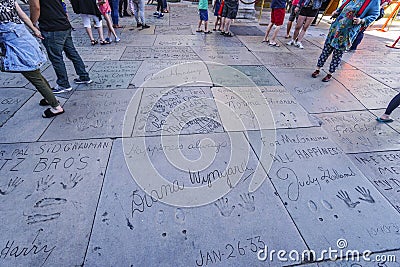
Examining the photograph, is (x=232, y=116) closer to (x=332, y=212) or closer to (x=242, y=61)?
(x=332, y=212)

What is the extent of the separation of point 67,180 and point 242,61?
4587 mm

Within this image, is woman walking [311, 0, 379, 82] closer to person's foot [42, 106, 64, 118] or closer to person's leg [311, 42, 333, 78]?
person's leg [311, 42, 333, 78]

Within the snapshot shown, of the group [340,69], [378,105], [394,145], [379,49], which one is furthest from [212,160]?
[379,49]

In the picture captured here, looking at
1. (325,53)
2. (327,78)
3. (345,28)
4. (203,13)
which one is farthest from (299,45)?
(203,13)

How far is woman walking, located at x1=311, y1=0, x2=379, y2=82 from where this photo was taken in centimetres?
366

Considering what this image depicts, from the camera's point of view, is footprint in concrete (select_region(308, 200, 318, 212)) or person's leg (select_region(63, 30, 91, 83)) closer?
footprint in concrete (select_region(308, 200, 318, 212))

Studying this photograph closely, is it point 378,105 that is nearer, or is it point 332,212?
point 332,212

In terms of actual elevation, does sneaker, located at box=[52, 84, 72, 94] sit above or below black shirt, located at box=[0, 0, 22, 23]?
below

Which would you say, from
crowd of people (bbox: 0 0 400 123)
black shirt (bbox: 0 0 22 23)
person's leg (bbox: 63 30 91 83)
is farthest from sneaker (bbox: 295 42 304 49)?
black shirt (bbox: 0 0 22 23)

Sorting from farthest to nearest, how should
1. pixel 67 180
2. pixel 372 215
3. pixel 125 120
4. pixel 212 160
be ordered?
pixel 125 120
pixel 212 160
pixel 67 180
pixel 372 215

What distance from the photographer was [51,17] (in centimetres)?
307

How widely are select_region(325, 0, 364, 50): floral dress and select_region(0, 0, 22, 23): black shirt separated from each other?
4.91m

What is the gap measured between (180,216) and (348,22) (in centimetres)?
433

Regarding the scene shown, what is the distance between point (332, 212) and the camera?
2057mm
